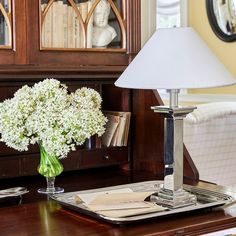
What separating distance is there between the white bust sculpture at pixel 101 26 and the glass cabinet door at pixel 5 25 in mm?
297

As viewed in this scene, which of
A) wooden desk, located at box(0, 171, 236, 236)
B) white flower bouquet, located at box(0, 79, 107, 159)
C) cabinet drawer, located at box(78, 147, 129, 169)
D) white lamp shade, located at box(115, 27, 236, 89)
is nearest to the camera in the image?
wooden desk, located at box(0, 171, 236, 236)

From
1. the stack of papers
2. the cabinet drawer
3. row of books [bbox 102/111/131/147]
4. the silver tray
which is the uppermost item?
row of books [bbox 102/111/131/147]

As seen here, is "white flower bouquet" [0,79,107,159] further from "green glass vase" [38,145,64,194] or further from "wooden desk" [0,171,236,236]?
"wooden desk" [0,171,236,236]

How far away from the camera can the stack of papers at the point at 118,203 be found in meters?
1.23

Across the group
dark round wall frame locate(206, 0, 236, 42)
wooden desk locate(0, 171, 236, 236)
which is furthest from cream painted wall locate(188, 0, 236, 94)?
wooden desk locate(0, 171, 236, 236)

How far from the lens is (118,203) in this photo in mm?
1294

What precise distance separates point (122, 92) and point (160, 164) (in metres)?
0.30

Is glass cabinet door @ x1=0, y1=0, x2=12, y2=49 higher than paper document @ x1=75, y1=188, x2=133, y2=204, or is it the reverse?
glass cabinet door @ x1=0, y1=0, x2=12, y2=49

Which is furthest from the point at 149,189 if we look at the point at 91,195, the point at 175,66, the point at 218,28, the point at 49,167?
the point at 218,28

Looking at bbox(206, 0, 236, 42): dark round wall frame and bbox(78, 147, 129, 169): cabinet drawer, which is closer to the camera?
bbox(78, 147, 129, 169): cabinet drawer

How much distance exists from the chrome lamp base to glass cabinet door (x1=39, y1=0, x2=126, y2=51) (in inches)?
16.6

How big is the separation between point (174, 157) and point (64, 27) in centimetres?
56

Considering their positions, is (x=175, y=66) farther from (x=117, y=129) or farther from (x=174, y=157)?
(x=117, y=129)

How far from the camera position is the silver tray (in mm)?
1204
